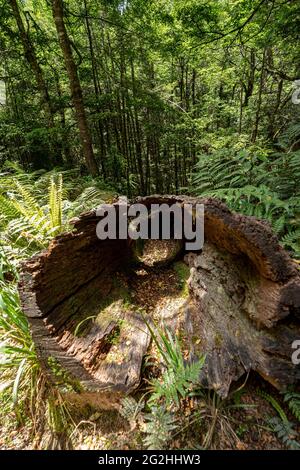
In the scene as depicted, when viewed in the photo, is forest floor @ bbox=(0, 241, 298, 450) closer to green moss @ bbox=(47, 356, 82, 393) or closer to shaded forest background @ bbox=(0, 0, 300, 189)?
green moss @ bbox=(47, 356, 82, 393)

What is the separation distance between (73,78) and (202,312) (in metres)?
5.20

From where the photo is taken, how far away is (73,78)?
16.5 ft

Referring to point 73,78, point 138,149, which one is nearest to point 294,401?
point 73,78

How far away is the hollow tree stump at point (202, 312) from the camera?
1513mm

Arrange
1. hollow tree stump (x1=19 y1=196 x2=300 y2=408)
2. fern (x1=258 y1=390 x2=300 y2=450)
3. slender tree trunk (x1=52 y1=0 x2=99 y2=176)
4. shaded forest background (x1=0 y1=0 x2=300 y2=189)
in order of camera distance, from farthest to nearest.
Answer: slender tree trunk (x1=52 y1=0 x2=99 y2=176) → shaded forest background (x1=0 y1=0 x2=300 y2=189) → hollow tree stump (x1=19 y1=196 x2=300 y2=408) → fern (x1=258 y1=390 x2=300 y2=450)

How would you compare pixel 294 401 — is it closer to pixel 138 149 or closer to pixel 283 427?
pixel 283 427

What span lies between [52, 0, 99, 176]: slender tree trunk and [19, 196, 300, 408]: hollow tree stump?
13.1ft

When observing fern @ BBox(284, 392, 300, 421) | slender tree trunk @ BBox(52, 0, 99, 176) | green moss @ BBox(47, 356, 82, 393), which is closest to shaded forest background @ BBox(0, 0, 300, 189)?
slender tree trunk @ BBox(52, 0, 99, 176)

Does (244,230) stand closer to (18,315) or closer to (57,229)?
(18,315)

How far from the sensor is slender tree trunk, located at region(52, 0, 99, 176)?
4.60 meters
